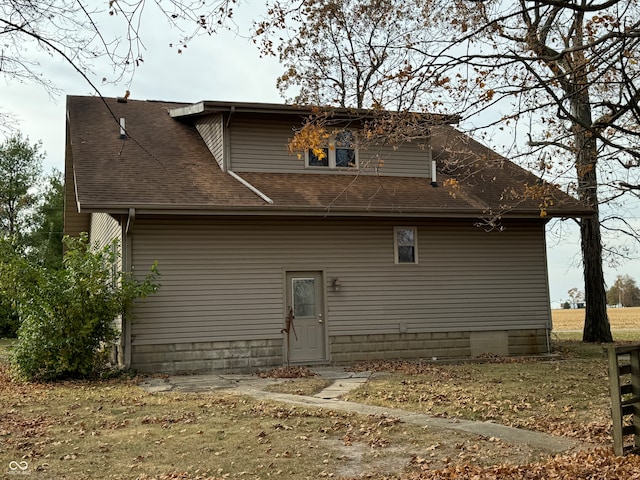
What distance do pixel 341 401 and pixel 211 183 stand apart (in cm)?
672

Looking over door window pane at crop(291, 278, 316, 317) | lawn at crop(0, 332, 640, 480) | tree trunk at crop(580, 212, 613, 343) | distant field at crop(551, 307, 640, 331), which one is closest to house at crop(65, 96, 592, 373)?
door window pane at crop(291, 278, 316, 317)

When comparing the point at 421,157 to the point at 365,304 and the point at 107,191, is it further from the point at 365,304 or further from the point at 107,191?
the point at 107,191

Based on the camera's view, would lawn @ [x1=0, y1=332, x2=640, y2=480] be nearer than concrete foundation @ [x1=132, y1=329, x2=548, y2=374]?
Yes

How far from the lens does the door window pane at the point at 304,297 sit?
15.1 meters

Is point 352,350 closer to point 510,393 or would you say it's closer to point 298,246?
point 298,246

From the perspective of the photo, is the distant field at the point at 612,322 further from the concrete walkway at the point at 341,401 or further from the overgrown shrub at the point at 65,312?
the overgrown shrub at the point at 65,312

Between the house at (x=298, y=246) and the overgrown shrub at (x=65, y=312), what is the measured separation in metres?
0.72

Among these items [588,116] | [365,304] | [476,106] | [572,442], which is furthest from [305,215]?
[588,116]

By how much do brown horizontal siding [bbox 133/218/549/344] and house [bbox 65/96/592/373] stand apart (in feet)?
0.10

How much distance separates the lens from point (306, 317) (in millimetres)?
15125

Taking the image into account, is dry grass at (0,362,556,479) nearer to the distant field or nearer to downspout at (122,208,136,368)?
downspout at (122,208,136,368)

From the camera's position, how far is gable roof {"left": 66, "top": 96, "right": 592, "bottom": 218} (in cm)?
1373

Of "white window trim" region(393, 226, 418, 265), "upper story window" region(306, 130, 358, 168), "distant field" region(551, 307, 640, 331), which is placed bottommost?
"distant field" region(551, 307, 640, 331)

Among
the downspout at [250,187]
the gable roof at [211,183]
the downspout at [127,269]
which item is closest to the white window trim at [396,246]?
the gable roof at [211,183]
